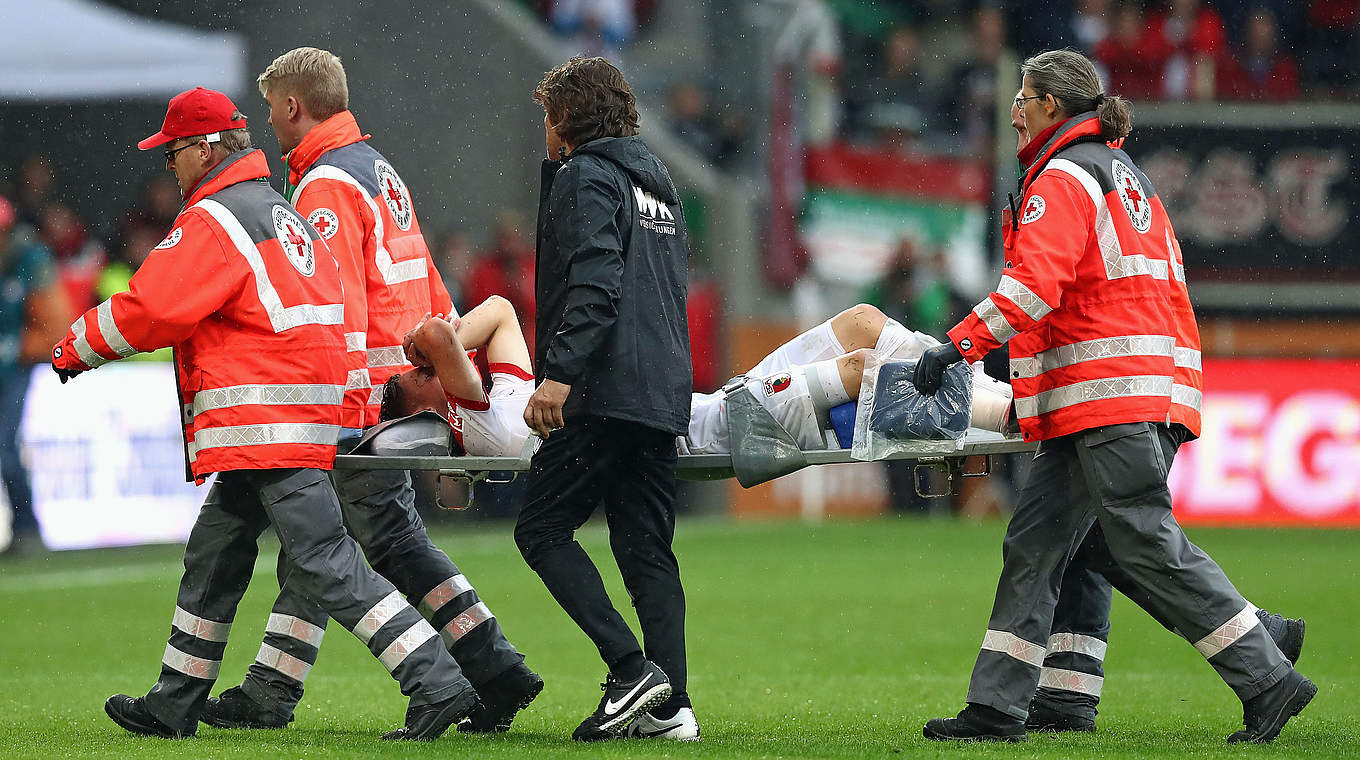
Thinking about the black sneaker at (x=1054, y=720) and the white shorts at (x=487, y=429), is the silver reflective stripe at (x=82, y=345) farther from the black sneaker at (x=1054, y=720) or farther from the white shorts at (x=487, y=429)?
the black sneaker at (x=1054, y=720)

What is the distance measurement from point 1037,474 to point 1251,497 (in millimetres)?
10084

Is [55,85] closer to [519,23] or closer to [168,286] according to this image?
[519,23]

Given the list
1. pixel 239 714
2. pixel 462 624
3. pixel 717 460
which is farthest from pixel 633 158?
pixel 239 714

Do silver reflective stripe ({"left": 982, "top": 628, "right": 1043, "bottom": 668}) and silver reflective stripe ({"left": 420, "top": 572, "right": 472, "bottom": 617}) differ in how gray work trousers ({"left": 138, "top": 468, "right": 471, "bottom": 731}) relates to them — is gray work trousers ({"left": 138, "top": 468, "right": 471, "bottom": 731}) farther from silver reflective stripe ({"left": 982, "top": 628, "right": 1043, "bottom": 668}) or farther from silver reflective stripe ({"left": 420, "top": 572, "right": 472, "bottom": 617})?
silver reflective stripe ({"left": 982, "top": 628, "right": 1043, "bottom": 668})

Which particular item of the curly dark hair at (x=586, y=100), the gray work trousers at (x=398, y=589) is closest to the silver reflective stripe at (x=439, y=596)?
the gray work trousers at (x=398, y=589)

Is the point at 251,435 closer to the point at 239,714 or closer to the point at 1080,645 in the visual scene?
the point at 239,714

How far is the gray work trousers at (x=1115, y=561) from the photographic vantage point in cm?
602

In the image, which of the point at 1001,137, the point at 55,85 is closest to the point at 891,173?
the point at 1001,137

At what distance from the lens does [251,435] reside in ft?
20.1

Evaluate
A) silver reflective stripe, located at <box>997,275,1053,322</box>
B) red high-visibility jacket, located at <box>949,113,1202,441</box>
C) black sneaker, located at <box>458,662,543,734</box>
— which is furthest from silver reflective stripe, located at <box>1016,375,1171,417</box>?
black sneaker, located at <box>458,662,543,734</box>

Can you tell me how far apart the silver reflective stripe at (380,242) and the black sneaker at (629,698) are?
72.4 inches

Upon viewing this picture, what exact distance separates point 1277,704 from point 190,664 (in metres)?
3.63

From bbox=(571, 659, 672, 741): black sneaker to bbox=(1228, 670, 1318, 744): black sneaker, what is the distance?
1926 mm

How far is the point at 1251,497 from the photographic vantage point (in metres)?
15.7
